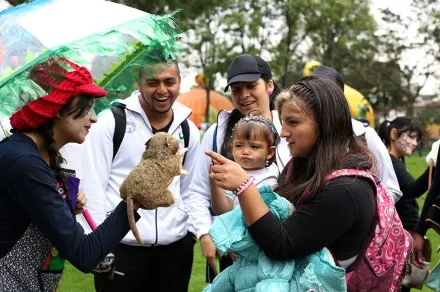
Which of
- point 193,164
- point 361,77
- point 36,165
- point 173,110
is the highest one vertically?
point 36,165

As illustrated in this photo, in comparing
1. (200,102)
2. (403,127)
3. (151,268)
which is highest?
(403,127)

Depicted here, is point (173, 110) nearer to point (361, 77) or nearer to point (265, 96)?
point (265, 96)

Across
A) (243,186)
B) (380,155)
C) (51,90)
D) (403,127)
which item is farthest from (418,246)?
(51,90)

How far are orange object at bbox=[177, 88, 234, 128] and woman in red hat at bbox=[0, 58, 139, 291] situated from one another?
32878 millimetres

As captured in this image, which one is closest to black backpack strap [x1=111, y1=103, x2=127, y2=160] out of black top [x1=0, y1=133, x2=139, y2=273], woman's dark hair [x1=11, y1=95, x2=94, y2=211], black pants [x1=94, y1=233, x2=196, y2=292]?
black pants [x1=94, y1=233, x2=196, y2=292]

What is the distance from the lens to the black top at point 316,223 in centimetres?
240

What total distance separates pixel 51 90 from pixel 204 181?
175cm

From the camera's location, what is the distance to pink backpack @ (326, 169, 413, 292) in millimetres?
2510

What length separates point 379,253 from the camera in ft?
8.29

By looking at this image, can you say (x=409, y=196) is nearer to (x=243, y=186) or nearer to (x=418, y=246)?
(x=418, y=246)

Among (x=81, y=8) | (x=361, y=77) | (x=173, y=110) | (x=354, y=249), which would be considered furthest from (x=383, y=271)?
(x=361, y=77)

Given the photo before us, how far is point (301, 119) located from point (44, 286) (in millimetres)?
1270

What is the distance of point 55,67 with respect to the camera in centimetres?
260

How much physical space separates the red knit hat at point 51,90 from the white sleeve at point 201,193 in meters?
1.64
